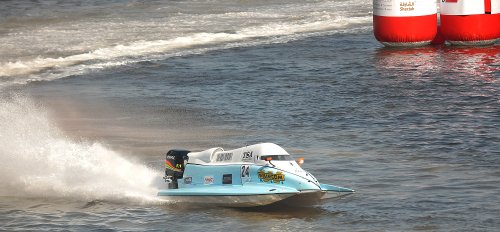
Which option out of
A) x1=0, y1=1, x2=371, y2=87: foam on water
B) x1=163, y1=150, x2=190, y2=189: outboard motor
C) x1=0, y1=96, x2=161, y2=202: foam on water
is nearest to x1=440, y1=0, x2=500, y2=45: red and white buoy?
x1=0, y1=1, x2=371, y2=87: foam on water

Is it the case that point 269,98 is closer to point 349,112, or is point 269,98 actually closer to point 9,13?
point 349,112

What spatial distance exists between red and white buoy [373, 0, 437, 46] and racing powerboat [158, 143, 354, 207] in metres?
15.1

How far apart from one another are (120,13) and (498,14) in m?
20.5

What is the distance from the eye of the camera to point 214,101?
94.9 ft

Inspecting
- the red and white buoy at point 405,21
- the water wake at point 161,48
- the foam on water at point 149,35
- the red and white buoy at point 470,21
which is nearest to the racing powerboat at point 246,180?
the foam on water at point 149,35

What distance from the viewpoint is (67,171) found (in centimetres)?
2112

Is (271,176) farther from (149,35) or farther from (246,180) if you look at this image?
(149,35)

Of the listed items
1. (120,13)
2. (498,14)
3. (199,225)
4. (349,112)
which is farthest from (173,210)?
(120,13)

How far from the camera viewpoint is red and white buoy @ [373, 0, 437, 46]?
32.9 m

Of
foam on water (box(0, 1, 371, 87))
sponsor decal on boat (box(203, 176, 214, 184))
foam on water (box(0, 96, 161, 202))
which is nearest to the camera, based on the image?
sponsor decal on boat (box(203, 176, 214, 184))

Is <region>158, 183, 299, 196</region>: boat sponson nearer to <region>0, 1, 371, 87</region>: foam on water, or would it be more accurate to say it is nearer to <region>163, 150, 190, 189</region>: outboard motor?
<region>163, 150, 190, 189</region>: outboard motor

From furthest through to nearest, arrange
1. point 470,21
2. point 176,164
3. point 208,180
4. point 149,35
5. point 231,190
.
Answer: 1. point 149,35
2. point 470,21
3. point 176,164
4. point 208,180
5. point 231,190

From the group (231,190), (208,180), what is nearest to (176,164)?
(208,180)

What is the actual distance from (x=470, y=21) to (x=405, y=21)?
2144 millimetres
